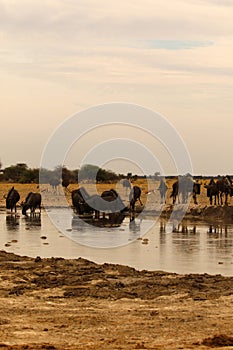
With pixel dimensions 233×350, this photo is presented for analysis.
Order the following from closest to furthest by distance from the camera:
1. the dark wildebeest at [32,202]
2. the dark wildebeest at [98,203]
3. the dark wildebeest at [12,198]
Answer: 1. the dark wildebeest at [98,203]
2. the dark wildebeest at [32,202]
3. the dark wildebeest at [12,198]

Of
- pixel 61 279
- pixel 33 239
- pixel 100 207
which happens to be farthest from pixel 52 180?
pixel 61 279

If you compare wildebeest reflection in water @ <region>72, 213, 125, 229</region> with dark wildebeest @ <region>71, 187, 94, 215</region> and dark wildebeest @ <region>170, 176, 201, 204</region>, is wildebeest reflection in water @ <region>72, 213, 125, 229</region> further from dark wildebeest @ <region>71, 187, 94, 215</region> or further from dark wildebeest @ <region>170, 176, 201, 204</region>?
dark wildebeest @ <region>170, 176, 201, 204</region>

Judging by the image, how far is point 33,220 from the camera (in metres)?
31.3

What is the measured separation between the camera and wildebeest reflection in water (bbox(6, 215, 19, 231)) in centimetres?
2651

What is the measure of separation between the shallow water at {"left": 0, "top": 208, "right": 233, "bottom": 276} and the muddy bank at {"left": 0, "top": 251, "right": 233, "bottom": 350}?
193 cm

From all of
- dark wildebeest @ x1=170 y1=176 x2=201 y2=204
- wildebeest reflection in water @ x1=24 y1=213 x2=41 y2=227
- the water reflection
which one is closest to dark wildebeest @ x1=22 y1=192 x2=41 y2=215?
wildebeest reflection in water @ x1=24 y1=213 x2=41 y2=227

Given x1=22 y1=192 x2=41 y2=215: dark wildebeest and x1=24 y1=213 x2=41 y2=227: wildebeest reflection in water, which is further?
x1=22 y1=192 x2=41 y2=215: dark wildebeest

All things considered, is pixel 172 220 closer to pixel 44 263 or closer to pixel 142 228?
pixel 142 228

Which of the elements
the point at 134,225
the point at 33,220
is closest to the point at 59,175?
the point at 33,220

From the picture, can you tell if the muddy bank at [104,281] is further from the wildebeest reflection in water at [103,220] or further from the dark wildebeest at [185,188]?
the dark wildebeest at [185,188]

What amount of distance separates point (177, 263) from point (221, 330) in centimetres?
767

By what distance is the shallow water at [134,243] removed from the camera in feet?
55.1

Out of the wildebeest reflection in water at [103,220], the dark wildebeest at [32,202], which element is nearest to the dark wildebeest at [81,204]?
the wildebeest reflection in water at [103,220]

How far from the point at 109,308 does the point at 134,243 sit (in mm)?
10605
